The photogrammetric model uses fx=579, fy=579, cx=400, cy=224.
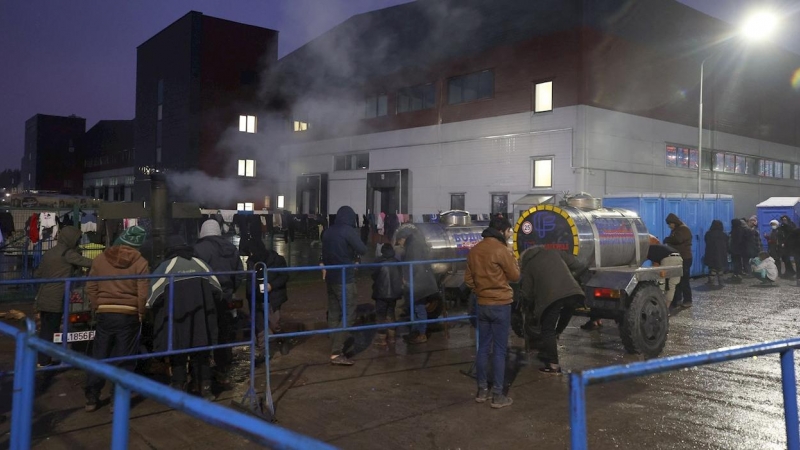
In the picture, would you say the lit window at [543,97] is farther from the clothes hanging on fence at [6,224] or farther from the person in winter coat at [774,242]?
the clothes hanging on fence at [6,224]

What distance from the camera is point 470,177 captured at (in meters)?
24.4

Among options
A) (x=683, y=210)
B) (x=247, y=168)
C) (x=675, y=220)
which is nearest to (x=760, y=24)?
(x=683, y=210)

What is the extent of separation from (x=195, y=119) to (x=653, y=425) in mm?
34103

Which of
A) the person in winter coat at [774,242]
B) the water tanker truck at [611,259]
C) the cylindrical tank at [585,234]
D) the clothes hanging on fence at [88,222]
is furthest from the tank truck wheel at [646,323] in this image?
the clothes hanging on fence at [88,222]

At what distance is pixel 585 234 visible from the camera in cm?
763

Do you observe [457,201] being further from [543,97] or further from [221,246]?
[221,246]

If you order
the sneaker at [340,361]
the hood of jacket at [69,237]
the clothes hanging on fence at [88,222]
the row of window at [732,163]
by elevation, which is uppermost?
the row of window at [732,163]

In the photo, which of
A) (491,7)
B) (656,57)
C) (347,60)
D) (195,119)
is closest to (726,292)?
(656,57)

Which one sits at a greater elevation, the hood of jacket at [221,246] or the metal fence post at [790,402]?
the hood of jacket at [221,246]

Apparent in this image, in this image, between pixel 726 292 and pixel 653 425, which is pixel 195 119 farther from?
pixel 653 425

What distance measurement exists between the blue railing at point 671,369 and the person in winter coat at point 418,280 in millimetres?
5378

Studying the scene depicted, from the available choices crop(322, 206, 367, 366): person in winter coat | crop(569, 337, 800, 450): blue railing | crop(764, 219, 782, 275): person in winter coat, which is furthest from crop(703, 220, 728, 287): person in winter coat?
crop(569, 337, 800, 450): blue railing

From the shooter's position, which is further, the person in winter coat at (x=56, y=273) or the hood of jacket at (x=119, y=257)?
the person in winter coat at (x=56, y=273)

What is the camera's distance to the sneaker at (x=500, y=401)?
5.48 metres
